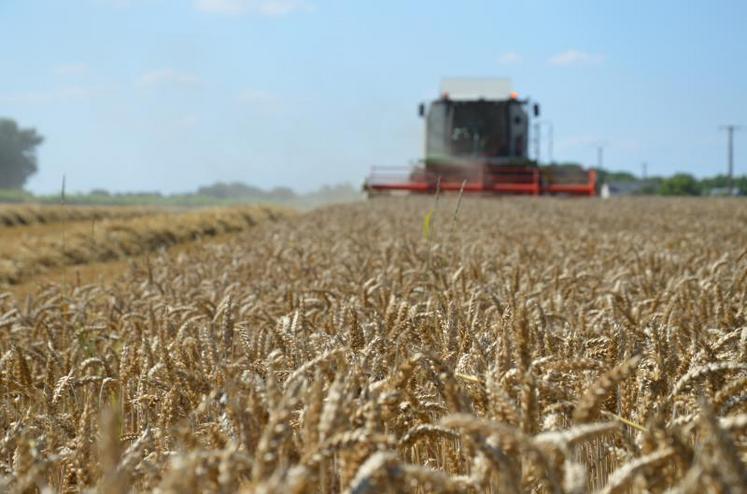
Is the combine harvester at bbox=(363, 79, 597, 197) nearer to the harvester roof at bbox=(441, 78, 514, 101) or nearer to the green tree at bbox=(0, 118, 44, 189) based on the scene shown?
the harvester roof at bbox=(441, 78, 514, 101)

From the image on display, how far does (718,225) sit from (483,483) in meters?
13.3

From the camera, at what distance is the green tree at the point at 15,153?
108812mm

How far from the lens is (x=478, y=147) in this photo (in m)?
25.5

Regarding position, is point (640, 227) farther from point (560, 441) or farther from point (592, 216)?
point (560, 441)

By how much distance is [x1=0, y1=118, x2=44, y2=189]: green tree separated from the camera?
108812mm

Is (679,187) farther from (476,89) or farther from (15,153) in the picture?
(15,153)

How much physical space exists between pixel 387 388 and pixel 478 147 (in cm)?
2384

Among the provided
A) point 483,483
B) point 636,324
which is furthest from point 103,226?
point 483,483

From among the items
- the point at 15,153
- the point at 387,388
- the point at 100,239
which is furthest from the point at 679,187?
the point at 387,388

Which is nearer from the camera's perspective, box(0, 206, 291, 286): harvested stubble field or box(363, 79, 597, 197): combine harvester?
box(0, 206, 291, 286): harvested stubble field

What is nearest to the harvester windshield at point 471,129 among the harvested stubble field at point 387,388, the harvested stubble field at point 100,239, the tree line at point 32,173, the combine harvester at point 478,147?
the combine harvester at point 478,147

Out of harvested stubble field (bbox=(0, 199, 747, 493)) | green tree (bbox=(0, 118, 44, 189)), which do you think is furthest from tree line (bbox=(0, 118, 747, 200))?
harvested stubble field (bbox=(0, 199, 747, 493))

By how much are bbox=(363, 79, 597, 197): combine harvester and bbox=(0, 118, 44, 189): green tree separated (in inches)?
3737

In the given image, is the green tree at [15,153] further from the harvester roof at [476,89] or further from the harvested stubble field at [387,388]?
the harvested stubble field at [387,388]
